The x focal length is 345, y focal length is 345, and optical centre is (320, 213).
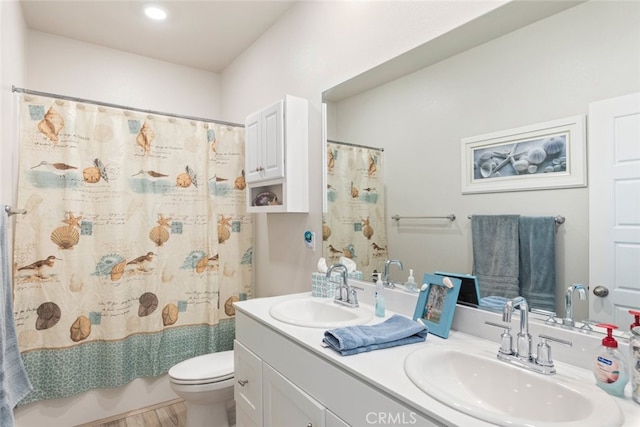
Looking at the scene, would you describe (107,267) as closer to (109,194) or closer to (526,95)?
(109,194)

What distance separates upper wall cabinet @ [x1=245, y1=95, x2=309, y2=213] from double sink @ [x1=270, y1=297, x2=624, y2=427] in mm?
1169

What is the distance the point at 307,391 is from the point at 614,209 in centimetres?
107

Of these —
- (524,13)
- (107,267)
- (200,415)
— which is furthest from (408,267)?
(107,267)

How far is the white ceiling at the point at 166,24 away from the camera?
7.48 feet

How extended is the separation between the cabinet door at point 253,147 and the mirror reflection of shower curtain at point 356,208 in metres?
0.53

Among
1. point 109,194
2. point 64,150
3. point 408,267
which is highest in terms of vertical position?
point 64,150

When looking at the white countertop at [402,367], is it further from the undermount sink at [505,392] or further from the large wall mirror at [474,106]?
the large wall mirror at [474,106]

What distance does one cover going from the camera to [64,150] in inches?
80.1

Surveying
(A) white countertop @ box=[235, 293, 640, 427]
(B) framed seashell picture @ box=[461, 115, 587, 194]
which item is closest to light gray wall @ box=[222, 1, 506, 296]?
(B) framed seashell picture @ box=[461, 115, 587, 194]

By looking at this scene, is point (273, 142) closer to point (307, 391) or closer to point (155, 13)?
point (155, 13)

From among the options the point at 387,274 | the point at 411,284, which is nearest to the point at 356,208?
the point at 387,274

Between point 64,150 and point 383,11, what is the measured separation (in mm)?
1945

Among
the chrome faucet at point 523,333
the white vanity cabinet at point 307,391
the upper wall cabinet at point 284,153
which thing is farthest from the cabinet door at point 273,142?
→ the chrome faucet at point 523,333

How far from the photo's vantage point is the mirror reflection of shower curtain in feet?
5.54
